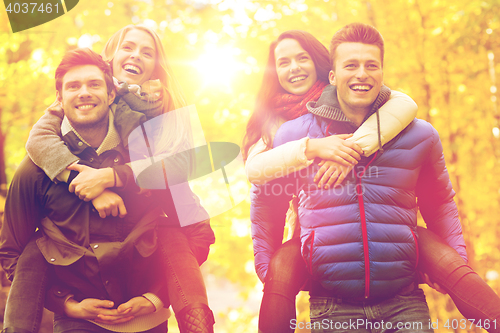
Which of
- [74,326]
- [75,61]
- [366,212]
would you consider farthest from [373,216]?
[75,61]

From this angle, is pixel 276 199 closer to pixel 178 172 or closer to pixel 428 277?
pixel 178 172

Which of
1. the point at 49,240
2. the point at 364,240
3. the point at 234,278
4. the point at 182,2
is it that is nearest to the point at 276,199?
the point at 364,240

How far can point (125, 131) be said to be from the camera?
2088 millimetres

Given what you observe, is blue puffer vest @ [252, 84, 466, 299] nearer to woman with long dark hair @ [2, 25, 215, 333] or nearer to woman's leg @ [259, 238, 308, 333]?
woman's leg @ [259, 238, 308, 333]

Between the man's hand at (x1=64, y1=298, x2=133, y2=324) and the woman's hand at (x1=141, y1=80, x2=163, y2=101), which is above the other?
the woman's hand at (x1=141, y1=80, x2=163, y2=101)

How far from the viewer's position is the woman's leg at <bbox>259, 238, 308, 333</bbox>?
1921mm

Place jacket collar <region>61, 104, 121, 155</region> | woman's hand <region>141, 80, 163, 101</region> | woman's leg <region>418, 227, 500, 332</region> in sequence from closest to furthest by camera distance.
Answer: woman's leg <region>418, 227, 500, 332</region>, jacket collar <region>61, 104, 121, 155</region>, woman's hand <region>141, 80, 163, 101</region>

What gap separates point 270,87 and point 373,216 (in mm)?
993

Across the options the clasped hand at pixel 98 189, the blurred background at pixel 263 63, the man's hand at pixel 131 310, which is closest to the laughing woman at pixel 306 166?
the man's hand at pixel 131 310

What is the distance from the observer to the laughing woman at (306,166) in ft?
6.15

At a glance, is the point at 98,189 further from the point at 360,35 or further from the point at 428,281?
the point at 428,281

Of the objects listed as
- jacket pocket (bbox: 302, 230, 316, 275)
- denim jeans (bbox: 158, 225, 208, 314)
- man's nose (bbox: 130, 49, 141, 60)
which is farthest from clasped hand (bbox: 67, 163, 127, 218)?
jacket pocket (bbox: 302, 230, 316, 275)

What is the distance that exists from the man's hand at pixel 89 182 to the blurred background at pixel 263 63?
1.73 meters

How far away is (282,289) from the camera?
196 centimetres
